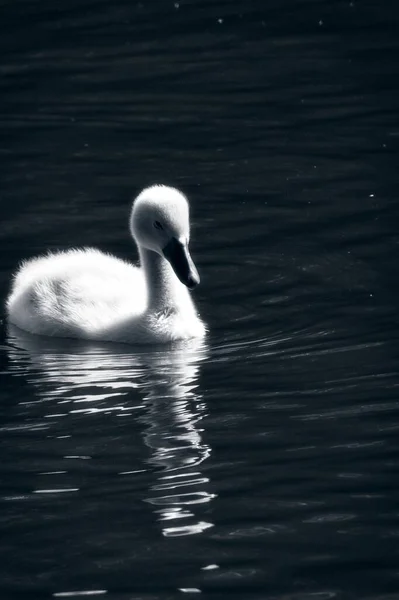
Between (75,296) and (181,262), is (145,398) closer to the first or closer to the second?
(181,262)

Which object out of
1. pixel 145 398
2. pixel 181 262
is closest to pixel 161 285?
pixel 181 262

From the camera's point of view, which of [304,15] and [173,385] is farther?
[304,15]

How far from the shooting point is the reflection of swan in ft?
23.3

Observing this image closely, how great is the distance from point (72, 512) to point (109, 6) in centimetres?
1303

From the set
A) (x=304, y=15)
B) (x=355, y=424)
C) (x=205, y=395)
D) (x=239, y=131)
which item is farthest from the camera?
(x=304, y=15)

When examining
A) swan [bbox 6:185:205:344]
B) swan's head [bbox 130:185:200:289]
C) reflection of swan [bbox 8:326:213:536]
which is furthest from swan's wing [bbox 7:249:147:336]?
swan's head [bbox 130:185:200:289]

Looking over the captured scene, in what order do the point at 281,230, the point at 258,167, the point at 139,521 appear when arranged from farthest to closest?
the point at 258,167 → the point at 281,230 → the point at 139,521

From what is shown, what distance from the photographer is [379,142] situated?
13422 millimetres

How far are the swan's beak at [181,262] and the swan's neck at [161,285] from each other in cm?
23

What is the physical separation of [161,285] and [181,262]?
387 mm

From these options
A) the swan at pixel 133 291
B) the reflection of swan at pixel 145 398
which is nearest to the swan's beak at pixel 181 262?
the swan at pixel 133 291

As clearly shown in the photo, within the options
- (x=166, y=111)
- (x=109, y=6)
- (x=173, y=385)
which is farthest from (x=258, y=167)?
(x=109, y=6)

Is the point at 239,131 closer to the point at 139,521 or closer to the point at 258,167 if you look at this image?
the point at 258,167

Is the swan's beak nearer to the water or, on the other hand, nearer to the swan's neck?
the swan's neck
